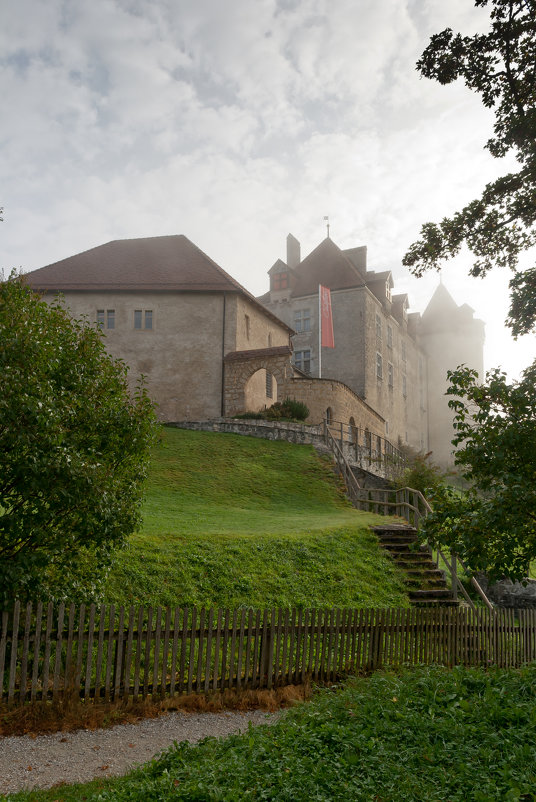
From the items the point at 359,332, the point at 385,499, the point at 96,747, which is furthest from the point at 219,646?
the point at 359,332

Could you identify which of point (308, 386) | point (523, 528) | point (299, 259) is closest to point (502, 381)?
point (523, 528)

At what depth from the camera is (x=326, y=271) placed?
1986 inches

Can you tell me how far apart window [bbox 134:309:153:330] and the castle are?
58mm

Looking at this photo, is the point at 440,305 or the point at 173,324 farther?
the point at 440,305

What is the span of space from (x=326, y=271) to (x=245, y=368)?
18534 mm

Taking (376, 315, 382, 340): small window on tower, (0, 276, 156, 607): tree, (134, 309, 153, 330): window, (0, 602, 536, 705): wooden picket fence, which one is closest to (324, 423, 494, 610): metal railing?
(0, 602, 536, 705): wooden picket fence

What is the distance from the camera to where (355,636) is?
33.1 ft

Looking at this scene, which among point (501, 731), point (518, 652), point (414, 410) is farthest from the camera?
point (414, 410)

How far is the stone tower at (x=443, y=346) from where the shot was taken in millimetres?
66375

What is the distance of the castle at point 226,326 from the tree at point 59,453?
24440mm

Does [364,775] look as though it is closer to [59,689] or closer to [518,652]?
[59,689]

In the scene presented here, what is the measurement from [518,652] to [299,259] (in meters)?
45.6

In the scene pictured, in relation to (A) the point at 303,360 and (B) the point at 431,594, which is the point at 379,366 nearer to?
(A) the point at 303,360

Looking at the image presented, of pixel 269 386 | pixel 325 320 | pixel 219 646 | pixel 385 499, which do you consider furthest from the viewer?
pixel 325 320
